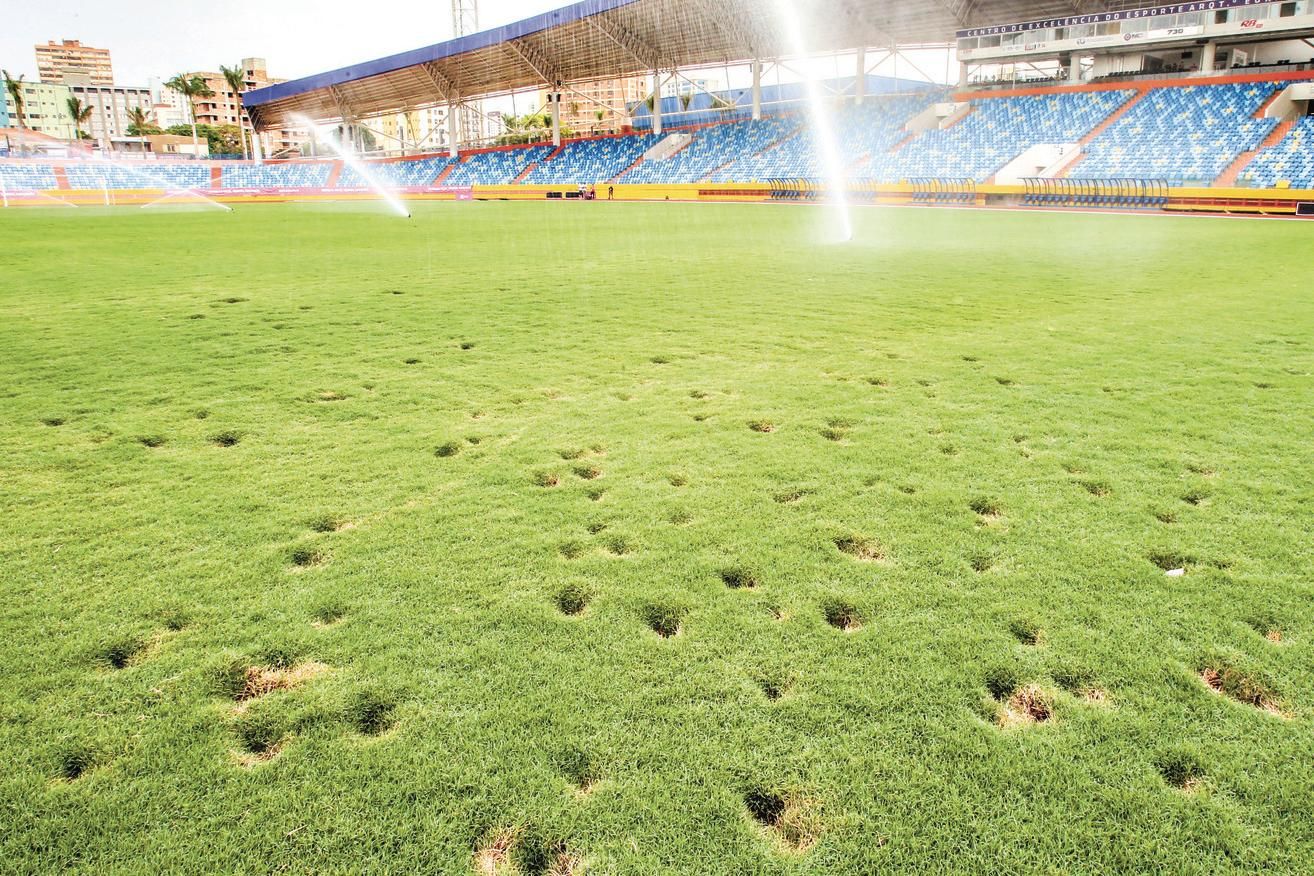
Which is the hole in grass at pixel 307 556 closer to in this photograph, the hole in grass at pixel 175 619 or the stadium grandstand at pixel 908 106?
the hole in grass at pixel 175 619

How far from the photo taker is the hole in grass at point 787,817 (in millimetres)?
2043

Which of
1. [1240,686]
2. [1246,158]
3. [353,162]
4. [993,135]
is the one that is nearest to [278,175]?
[353,162]

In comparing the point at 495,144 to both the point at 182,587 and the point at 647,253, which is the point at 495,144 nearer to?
the point at 647,253

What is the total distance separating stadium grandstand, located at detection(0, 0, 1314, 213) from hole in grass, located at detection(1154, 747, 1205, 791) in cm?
2995

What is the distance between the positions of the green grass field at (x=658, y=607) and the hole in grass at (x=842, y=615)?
0.04ft

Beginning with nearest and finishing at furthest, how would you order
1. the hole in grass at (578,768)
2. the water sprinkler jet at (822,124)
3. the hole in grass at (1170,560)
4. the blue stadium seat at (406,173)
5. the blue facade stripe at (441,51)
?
the hole in grass at (578,768), the hole in grass at (1170,560), the water sprinkler jet at (822,124), the blue facade stripe at (441,51), the blue stadium seat at (406,173)

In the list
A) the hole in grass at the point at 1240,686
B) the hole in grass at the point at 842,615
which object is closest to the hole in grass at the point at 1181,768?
the hole in grass at the point at 1240,686

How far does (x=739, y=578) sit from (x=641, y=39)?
156 feet

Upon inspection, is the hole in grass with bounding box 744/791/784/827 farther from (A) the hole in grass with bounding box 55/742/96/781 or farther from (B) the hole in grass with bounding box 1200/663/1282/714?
(A) the hole in grass with bounding box 55/742/96/781

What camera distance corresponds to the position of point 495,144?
6406 cm

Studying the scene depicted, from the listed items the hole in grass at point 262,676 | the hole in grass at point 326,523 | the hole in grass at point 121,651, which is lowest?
the hole in grass at point 262,676

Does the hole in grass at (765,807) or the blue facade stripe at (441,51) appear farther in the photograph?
the blue facade stripe at (441,51)

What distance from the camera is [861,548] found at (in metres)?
3.58

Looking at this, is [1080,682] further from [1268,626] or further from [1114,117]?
[1114,117]
